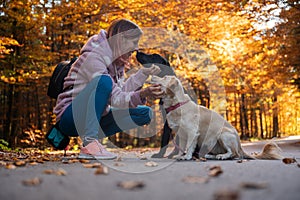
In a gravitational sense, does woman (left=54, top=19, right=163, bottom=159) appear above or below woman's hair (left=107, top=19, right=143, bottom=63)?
below

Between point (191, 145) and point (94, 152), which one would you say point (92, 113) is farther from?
point (191, 145)

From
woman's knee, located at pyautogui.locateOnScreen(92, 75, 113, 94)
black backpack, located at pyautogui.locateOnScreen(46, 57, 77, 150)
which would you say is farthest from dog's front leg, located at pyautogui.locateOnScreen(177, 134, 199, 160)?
black backpack, located at pyautogui.locateOnScreen(46, 57, 77, 150)

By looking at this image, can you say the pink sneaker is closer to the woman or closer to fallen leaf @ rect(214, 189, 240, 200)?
the woman

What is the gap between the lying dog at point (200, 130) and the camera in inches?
126

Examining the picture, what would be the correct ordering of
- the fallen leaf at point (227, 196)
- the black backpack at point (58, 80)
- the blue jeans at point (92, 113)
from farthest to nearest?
the black backpack at point (58, 80)
the blue jeans at point (92, 113)
the fallen leaf at point (227, 196)

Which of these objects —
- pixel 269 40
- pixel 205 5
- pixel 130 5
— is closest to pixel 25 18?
pixel 130 5

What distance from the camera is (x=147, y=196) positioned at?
1297mm

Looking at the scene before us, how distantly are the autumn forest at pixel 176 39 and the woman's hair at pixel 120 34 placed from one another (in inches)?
146

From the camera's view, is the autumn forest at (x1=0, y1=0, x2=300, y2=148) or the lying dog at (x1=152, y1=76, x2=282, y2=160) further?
the autumn forest at (x1=0, y1=0, x2=300, y2=148)

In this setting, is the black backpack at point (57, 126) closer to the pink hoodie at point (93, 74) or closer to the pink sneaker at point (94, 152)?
the pink hoodie at point (93, 74)

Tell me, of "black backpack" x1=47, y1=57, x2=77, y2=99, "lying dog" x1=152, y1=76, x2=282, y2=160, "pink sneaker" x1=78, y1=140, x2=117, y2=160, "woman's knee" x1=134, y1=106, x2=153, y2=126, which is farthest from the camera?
"woman's knee" x1=134, y1=106, x2=153, y2=126

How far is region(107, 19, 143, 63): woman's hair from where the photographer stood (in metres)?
3.42

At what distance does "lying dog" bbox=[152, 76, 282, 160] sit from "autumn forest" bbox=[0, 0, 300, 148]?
3830 mm

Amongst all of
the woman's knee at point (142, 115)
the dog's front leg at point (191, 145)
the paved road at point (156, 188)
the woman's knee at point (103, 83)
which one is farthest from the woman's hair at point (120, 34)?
the paved road at point (156, 188)
